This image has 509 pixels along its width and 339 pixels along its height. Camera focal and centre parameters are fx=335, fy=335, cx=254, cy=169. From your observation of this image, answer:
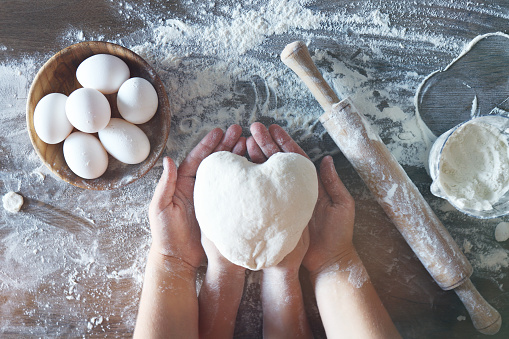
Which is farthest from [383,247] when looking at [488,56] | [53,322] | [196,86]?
[53,322]

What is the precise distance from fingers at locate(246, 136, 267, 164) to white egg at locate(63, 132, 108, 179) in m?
0.42

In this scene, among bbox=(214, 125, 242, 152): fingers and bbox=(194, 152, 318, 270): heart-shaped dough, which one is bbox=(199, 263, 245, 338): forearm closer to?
bbox=(194, 152, 318, 270): heart-shaped dough

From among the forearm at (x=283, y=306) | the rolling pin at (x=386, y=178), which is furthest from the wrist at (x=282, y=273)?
the rolling pin at (x=386, y=178)

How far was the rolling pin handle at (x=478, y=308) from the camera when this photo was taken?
975 mm

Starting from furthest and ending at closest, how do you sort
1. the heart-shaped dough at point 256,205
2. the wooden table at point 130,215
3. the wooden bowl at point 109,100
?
the wooden table at point 130,215
the wooden bowl at point 109,100
the heart-shaped dough at point 256,205

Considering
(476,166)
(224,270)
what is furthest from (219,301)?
(476,166)

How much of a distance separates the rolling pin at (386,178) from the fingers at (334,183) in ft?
0.24

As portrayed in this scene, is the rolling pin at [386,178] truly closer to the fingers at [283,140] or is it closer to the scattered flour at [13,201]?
the fingers at [283,140]

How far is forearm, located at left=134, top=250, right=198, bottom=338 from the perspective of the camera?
0.95 m

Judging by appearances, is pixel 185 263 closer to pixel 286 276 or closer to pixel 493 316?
pixel 286 276

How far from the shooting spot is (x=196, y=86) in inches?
42.4

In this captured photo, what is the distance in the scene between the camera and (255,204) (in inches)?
33.0

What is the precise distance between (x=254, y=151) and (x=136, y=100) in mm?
366

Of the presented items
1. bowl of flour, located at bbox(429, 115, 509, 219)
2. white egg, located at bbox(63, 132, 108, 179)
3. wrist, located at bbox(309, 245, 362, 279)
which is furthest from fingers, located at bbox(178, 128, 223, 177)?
bowl of flour, located at bbox(429, 115, 509, 219)
